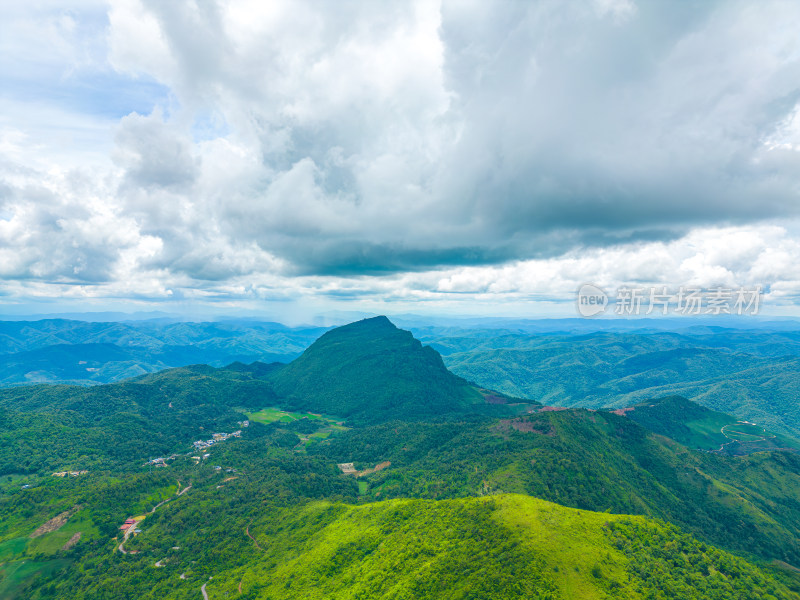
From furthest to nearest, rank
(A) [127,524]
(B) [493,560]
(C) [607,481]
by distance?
(C) [607,481], (A) [127,524], (B) [493,560]

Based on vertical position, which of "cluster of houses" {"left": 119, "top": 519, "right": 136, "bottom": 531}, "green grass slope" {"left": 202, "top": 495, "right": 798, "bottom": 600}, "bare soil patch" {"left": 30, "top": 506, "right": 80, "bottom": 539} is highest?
"green grass slope" {"left": 202, "top": 495, "right": 798, "bottom": 600}

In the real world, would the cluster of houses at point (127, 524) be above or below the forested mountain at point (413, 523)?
below

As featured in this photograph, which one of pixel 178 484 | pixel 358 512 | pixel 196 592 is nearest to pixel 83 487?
pixel 178 484

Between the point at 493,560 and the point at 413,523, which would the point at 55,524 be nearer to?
the point at 413,523

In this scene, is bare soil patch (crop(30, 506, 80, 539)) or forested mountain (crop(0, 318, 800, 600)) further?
bare soil patch (crop(30, 506, 80, 539))

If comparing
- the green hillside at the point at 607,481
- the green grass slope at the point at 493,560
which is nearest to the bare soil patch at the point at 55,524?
the green grass slope at the point at 493,560

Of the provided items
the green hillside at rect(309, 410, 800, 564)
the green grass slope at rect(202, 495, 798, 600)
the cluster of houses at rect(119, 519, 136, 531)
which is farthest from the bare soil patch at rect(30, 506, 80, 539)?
the green hillside at rect(309, 410, 800, 564)

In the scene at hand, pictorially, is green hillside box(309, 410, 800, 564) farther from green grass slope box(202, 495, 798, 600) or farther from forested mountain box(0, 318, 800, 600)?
green grass slope box(202, 495, 798, 600)

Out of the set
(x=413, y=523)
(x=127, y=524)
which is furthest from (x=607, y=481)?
(x=127, y=524)

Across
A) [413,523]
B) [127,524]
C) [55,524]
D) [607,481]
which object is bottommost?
[127,524]

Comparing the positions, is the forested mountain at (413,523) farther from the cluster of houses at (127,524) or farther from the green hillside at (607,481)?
the cluster of houses at (127,524)

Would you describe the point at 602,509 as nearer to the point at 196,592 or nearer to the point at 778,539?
the point at 778,539
